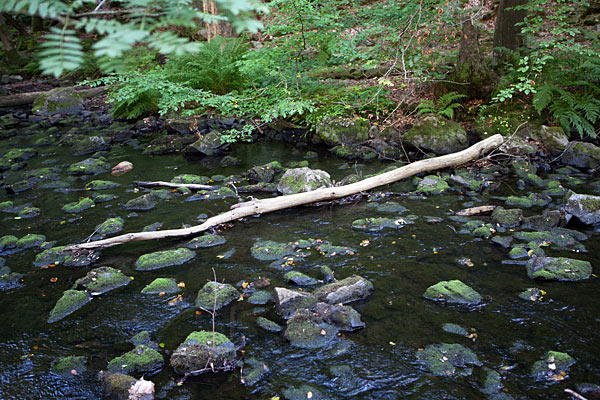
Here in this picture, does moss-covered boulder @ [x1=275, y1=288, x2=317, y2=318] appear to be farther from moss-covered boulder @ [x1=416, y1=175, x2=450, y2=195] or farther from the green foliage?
the green foliage

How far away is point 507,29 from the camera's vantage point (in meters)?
11.4

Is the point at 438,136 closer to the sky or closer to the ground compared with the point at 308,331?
closer to the sky

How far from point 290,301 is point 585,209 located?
485 centimetres

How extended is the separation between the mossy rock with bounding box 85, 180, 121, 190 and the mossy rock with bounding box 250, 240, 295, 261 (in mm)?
4498

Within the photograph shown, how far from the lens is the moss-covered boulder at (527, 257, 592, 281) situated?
531 cm

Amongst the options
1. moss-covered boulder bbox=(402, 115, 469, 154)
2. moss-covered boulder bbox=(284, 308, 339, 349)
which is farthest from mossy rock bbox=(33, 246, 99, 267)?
moss-covered boulder bbox=(402, 115, 469, 154)

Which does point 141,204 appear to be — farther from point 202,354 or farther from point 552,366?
point 552,366

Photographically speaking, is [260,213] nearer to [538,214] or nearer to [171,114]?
[538,214]

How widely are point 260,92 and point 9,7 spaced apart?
9805mm

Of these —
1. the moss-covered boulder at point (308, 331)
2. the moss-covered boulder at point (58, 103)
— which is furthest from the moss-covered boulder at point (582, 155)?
the moss-covered boulder at point (58, 103)

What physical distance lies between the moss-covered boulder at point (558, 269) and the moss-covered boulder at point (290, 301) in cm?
276

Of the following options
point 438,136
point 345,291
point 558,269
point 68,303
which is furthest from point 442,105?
point 68,303

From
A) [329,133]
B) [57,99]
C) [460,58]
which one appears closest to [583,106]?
[460,58]

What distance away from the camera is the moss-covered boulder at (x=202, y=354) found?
411 cm
